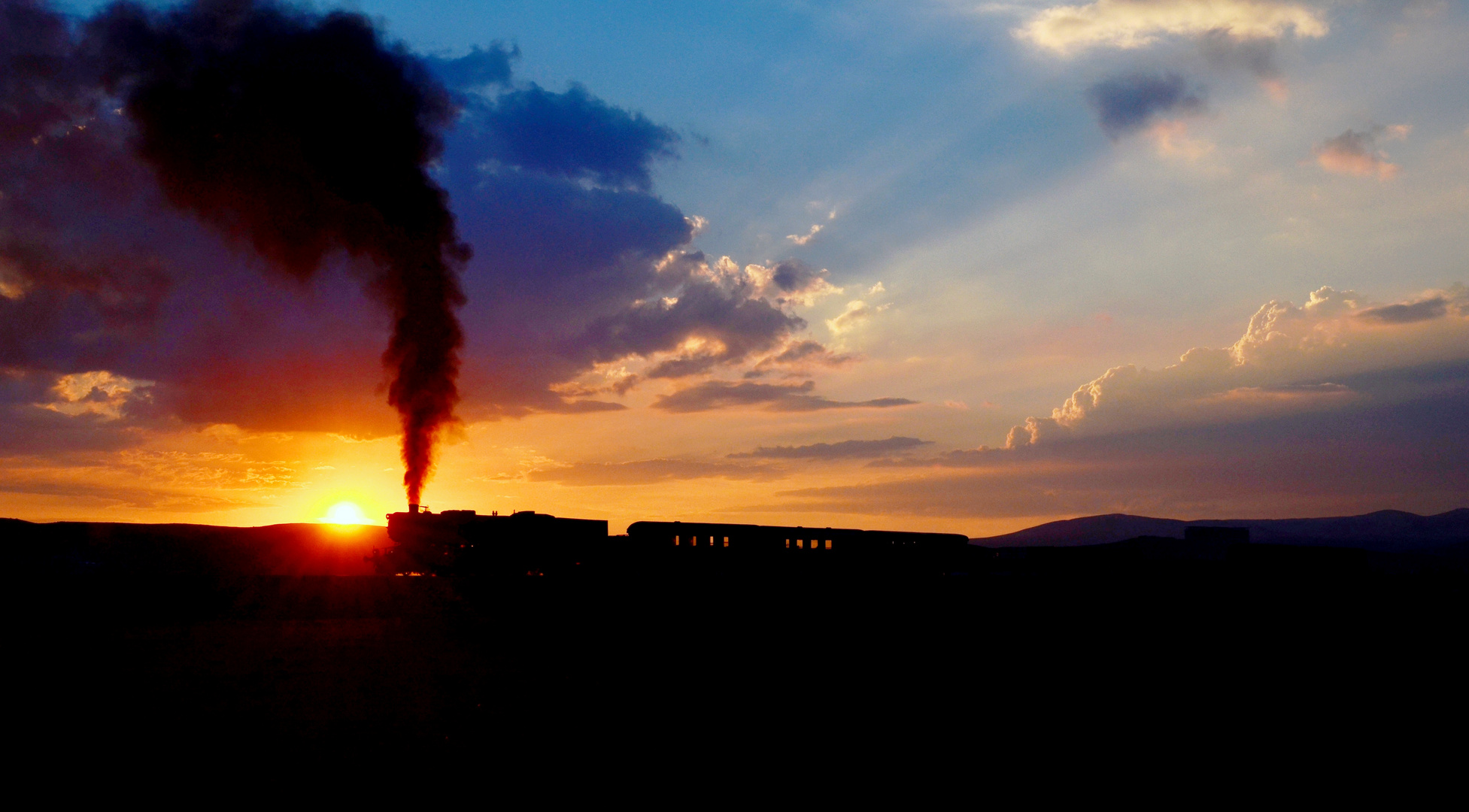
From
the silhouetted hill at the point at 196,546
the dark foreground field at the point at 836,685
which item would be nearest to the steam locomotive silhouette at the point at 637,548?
the dark foreground field at the point at 836,685

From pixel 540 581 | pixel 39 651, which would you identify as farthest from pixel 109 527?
pixel 540 581

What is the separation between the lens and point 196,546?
79.3 m

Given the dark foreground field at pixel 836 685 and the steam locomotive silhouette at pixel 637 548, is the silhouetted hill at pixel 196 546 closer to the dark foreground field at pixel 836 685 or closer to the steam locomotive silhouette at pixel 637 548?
the steam locomotive silhouette at pixel 637 548

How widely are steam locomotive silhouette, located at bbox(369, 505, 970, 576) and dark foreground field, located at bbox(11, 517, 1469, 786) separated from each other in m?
0.85

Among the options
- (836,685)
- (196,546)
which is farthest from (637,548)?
(196,546)

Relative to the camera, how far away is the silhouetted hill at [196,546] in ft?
221

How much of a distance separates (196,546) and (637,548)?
7850 centimetres

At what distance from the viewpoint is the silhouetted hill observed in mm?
67369

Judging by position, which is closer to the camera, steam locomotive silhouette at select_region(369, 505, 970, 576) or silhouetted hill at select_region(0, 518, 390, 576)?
steam locomotive silhouette at select_region(369, 505, 970, 576)

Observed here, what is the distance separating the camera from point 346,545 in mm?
80625

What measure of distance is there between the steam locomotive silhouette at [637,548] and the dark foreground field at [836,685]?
33.4 inches

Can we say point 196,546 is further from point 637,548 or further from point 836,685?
point 836,685

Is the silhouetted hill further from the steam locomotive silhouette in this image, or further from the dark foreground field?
the dark foreground field

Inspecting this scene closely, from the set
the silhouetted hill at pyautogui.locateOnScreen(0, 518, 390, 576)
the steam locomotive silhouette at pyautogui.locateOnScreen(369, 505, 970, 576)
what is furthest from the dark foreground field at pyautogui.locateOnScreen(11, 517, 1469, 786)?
the silhouetted hill at pyautogui.locateOnScreen(0, 518, 390, 576)
